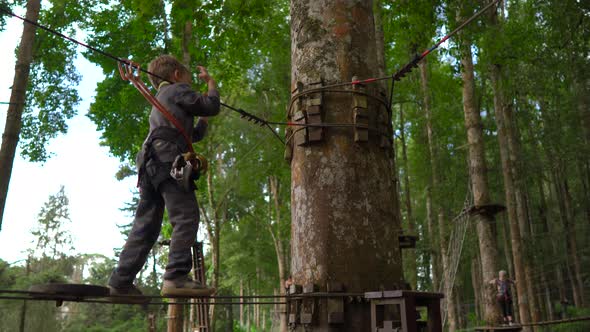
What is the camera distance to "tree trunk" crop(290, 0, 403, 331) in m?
2.80

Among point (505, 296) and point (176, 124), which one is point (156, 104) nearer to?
point (176, 124)

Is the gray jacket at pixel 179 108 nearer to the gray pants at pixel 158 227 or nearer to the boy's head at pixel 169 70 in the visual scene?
the boy's head at pixel 169 70

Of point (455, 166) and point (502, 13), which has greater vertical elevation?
point (502, 13)

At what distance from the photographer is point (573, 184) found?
106 feet

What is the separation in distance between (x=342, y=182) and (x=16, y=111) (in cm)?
691

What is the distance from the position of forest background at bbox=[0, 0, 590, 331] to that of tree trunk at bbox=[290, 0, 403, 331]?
277 cm

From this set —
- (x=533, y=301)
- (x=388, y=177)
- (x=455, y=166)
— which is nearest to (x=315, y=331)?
(x=388, y=177)

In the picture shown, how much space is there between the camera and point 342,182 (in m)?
2.93

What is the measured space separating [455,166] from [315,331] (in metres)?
24.6

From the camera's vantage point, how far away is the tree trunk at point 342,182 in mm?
2803

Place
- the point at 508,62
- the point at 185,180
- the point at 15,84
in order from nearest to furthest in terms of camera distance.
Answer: the point at 185,180, the point at 15,84, the point at 508,62

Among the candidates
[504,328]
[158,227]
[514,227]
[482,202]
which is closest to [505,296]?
[514,227]

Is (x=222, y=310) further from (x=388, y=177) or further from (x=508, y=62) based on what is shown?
(x=388, y=177)

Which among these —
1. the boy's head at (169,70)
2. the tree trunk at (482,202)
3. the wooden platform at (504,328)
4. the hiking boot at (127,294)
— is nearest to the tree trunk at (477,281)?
the tree trunk at (482,202)
